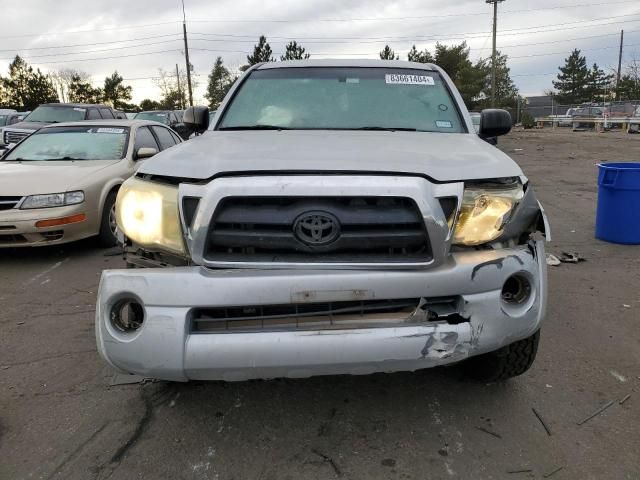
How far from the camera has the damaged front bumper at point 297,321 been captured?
2129mm

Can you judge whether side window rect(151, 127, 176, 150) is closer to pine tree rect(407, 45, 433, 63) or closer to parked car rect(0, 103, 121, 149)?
parked car rect(0, 103, 121, 149)

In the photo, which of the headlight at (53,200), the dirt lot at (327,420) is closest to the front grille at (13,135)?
the headlight at (53,200)

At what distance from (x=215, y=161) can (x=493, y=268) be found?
4.31 feet

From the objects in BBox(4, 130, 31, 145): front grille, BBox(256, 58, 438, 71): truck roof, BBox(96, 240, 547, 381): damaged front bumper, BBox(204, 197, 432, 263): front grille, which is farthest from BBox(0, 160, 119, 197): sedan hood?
BBox(4, 130, 31, 145): front grille

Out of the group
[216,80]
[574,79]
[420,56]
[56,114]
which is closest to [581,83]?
[574,79]

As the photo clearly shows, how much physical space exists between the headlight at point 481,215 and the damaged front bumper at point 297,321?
0.10 meters

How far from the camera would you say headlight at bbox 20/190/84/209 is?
568cm

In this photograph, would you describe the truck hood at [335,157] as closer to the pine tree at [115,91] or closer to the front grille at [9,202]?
the front grille at [9,202]

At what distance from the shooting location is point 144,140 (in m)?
7.48

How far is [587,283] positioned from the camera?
192 inches

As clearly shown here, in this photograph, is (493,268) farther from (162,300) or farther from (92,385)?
(92,385)

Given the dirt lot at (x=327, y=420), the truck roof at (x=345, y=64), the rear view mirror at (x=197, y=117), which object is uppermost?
the truck roof at (x=345, y=64)

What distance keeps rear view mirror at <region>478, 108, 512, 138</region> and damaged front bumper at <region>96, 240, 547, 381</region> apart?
186cm

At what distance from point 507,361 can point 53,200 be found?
16.4 feet
